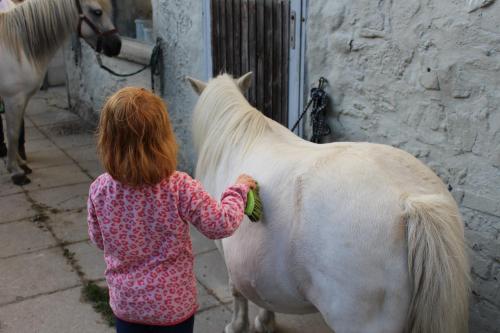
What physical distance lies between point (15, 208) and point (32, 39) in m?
1.71

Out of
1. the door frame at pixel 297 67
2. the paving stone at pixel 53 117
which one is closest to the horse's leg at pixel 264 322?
the door frame at pixel 297 67

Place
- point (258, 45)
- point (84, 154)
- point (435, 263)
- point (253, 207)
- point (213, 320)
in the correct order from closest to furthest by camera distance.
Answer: point (435, 263)
point (253, 207)
point (213, 320)
point (258, 45)
point (84, 154)

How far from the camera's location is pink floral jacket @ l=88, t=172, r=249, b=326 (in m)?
1.72

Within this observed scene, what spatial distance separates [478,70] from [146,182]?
1658 millimetres

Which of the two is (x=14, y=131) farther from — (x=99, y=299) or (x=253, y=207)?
(x=253, y=207)

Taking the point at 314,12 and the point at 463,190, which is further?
the point at 314,12

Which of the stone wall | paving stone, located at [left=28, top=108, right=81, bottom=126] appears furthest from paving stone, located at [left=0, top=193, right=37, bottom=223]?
the stone wall

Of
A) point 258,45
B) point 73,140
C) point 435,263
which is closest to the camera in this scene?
point 435,263

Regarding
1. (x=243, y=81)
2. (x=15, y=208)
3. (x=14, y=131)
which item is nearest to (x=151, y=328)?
(x=243, y=81)

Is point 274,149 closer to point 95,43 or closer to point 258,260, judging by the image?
point 258,260

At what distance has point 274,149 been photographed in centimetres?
214

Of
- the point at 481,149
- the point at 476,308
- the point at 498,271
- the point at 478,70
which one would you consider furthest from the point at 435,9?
the point at 476,308

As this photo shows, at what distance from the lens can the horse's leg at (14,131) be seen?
16.6 ft

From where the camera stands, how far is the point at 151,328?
193 cm
